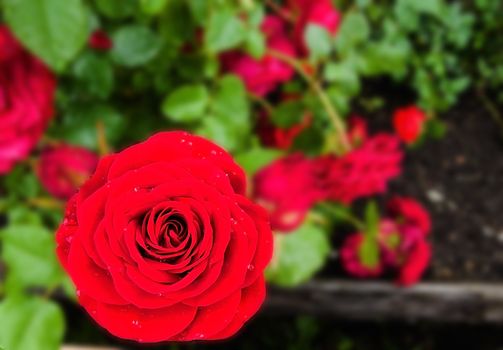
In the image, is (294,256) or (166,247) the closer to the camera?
(166,247)

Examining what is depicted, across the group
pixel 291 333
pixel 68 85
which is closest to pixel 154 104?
pixel 68 85

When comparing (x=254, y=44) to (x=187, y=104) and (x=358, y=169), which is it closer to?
(x=187, y=104)

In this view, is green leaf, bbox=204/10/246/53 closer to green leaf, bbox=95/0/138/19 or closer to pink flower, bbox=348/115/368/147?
green leaf, bbox=95/0/138/19

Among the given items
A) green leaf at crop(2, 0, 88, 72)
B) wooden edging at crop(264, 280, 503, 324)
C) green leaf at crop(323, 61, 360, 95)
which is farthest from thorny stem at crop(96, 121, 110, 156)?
wooden edging at crop(264, 280, 503, 324)

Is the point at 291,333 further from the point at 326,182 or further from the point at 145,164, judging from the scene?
the point at 145,164

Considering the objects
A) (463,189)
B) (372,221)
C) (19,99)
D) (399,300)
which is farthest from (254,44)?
(463,189)

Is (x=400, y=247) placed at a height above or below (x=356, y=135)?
below
